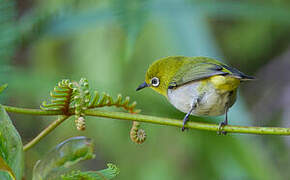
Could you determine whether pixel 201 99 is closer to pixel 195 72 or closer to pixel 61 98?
pixel 195 72

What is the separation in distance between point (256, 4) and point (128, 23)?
127cm

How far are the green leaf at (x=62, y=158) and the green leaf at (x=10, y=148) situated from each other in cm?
3

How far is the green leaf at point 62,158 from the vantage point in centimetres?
78

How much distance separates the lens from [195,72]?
2.04 meters

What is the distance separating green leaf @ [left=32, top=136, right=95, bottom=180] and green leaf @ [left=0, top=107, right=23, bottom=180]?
3 centimetres

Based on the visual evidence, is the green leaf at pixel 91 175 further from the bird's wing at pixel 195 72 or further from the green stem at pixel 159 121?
the bird's wing at pixel 195 72

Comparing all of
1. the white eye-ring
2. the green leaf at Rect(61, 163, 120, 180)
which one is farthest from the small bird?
the green leaf at Rect(61, 163, 120, 180)

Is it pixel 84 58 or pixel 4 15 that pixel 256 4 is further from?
pixel 4 15

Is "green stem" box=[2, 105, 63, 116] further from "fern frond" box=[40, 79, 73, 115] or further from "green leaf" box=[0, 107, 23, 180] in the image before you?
"green leaf" box=[0, 107, 23, 180]

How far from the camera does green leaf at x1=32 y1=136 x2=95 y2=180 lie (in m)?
0.78

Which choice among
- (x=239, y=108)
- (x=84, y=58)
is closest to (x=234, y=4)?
(x=239, y=108)

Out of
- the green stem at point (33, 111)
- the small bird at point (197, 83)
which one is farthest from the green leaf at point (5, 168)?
the small bird at point (197, 83)

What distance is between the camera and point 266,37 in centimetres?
385

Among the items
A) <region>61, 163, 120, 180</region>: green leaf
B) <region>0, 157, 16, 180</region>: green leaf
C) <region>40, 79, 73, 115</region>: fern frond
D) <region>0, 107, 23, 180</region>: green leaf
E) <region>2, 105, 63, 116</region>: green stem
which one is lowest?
<region>61, 163, 120, 180</region>: green leaf
